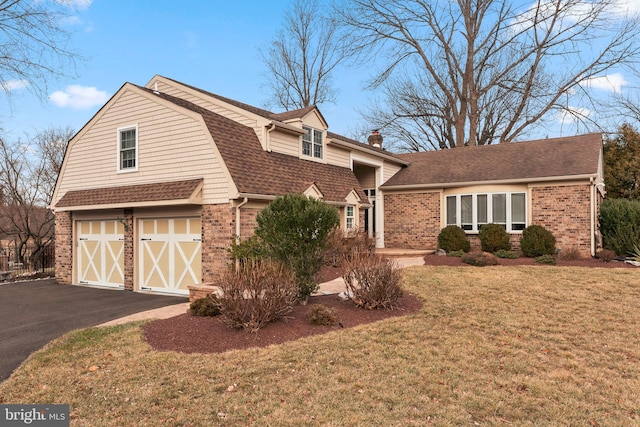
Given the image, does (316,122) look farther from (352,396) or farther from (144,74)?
(352,396)

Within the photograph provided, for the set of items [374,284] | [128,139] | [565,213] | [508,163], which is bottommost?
[374,284]

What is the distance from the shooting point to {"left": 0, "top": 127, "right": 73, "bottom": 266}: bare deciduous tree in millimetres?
18469

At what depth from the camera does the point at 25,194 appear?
773 inches

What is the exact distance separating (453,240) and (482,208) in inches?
82.6

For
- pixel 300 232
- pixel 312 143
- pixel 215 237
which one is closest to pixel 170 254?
pixel 215 237

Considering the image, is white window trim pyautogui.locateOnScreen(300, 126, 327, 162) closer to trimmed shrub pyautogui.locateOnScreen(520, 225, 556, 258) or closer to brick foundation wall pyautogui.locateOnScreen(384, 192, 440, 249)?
brick foundation wall pyautogui.locateOnScreen(384, 192, 440, 249)

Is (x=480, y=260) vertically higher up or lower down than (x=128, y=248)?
lower down

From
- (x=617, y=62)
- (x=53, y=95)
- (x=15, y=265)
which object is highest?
(x=617, y=62)

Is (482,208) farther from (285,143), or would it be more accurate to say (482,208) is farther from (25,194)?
(25,194)

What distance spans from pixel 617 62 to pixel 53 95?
2977 centimetres

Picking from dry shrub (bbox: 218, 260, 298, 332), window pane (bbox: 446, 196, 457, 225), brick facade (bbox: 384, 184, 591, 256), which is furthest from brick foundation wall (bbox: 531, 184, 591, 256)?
dry shrub (bbox: 218, 260, 298, 332)

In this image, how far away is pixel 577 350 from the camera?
5.72 meters

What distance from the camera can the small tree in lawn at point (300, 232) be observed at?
764cm

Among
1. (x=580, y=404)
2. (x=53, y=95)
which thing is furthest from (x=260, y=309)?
(x=53, y=95)
